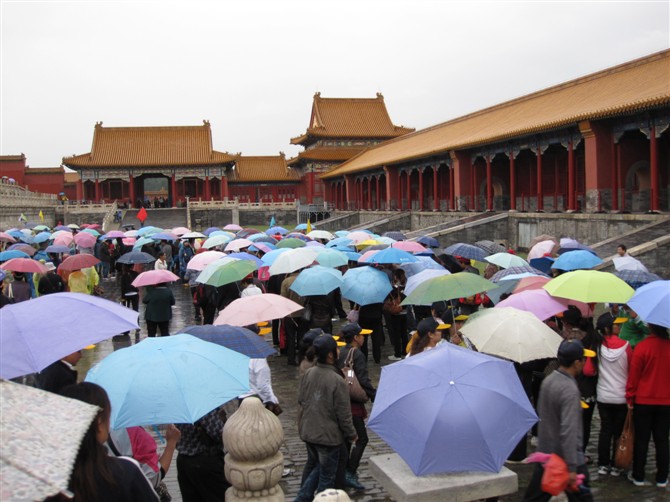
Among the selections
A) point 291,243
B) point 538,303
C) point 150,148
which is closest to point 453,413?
point 538,303

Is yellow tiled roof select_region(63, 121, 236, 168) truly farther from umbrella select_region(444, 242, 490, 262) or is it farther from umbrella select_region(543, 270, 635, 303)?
umbrella select_region(543, 270, 635, 303)

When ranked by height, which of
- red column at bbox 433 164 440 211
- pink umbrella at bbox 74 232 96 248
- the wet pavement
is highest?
red column at bbox 433 164 440 211

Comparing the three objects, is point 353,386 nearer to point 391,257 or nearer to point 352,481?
point 352,481

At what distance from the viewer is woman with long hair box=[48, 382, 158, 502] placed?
2871mm

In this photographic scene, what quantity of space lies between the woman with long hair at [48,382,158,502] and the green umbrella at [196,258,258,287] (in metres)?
6.90

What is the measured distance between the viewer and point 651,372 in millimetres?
5613

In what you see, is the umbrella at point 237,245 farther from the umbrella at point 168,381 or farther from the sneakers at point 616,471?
the umbrella at point 168,381

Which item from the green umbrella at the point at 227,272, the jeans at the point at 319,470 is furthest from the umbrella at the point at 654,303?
the green umbrella at the point at 227,272

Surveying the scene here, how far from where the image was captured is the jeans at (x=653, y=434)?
5711 millimetres

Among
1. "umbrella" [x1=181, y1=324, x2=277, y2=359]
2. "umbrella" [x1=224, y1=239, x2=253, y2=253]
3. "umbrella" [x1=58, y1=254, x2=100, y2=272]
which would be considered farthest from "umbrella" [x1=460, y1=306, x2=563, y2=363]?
"umbrella" [x1=224, y1=239, x2=253, y2=253]

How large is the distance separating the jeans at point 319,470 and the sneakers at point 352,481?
0.61 meters

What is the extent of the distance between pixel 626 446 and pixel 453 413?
237 cm

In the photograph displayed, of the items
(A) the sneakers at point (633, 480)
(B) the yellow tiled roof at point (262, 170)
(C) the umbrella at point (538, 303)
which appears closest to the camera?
(A) the sneakers at point (633, 480)

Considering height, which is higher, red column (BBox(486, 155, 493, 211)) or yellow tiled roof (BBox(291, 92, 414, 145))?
yellow tiled roof (BBox(291, 92, 414, 145))
